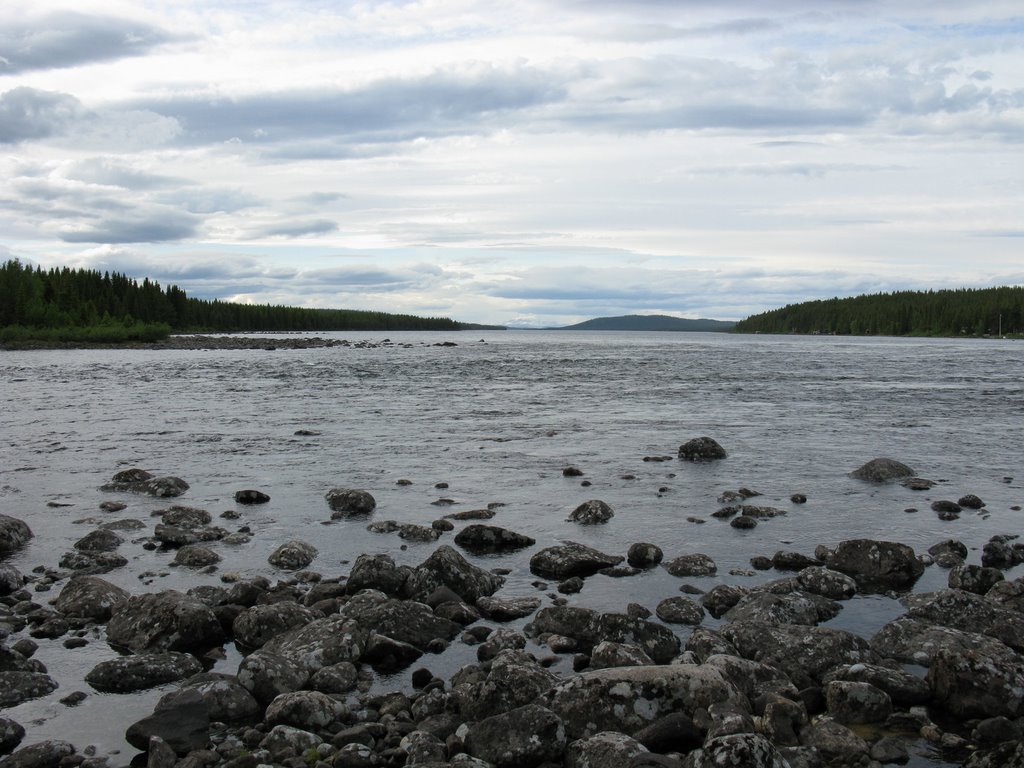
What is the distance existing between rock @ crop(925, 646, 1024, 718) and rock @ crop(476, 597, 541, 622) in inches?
206

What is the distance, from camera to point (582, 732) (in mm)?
8492

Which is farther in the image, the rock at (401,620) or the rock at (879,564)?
the rock at (879,564)

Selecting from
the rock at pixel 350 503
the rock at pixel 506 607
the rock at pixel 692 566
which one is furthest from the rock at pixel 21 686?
the rock at pixel 692 566

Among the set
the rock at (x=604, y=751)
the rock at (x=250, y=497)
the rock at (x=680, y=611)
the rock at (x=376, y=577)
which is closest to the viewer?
the rock at (x=604, y=751)

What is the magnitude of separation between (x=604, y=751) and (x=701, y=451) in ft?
61.5

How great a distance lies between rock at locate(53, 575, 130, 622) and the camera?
39.1 ft

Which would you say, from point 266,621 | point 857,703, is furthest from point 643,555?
point 266,621

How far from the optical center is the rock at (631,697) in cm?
859

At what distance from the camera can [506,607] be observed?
12.2 m

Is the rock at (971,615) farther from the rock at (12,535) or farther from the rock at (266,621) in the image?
the rock at (12,535)

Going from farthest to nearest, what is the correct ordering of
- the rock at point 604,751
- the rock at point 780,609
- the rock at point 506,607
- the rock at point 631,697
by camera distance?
1. the rock at point 506,607
2. the rock at point 780,609
3. the rock at point 631,697
4. the rock at point 604,751

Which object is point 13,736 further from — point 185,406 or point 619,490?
point 185,406

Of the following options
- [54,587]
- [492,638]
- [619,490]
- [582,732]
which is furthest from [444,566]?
[619,490]

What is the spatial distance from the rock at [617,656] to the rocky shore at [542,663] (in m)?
0.02
